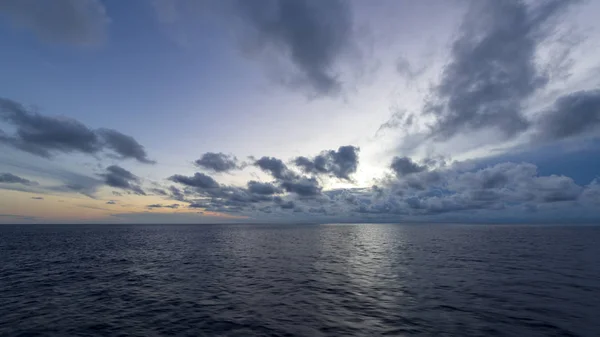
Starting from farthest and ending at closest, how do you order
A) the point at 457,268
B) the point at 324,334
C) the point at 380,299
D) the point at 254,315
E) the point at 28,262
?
the point at 28,262
the point at 457,268
the point at 380,299
the point at 254,315
the point at 324,334

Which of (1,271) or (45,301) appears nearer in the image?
(45,301)

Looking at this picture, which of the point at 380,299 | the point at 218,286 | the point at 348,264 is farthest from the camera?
the point at 348,264

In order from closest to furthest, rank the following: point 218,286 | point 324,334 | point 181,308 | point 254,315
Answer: point 324,334, point 254,315, point 181,308, point 218,286

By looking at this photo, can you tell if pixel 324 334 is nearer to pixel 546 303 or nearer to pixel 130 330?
pixel 130 330

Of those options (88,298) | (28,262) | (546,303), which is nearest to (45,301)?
(88,298)

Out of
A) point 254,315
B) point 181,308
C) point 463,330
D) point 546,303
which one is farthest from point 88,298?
point 546,303

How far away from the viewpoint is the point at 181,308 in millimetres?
24531

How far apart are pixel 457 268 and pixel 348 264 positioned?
16.8 metres

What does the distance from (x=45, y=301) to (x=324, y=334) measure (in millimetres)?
27378

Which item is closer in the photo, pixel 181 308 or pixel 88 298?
pixel 181 308

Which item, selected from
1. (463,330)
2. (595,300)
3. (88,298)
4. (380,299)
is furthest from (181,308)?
(595,300)

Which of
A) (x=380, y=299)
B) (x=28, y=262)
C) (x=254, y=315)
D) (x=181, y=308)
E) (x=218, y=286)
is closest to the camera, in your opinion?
(x=254, y=315)

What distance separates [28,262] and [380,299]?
63.5 metres

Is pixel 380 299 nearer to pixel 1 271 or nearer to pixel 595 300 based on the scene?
pixel 595 300
